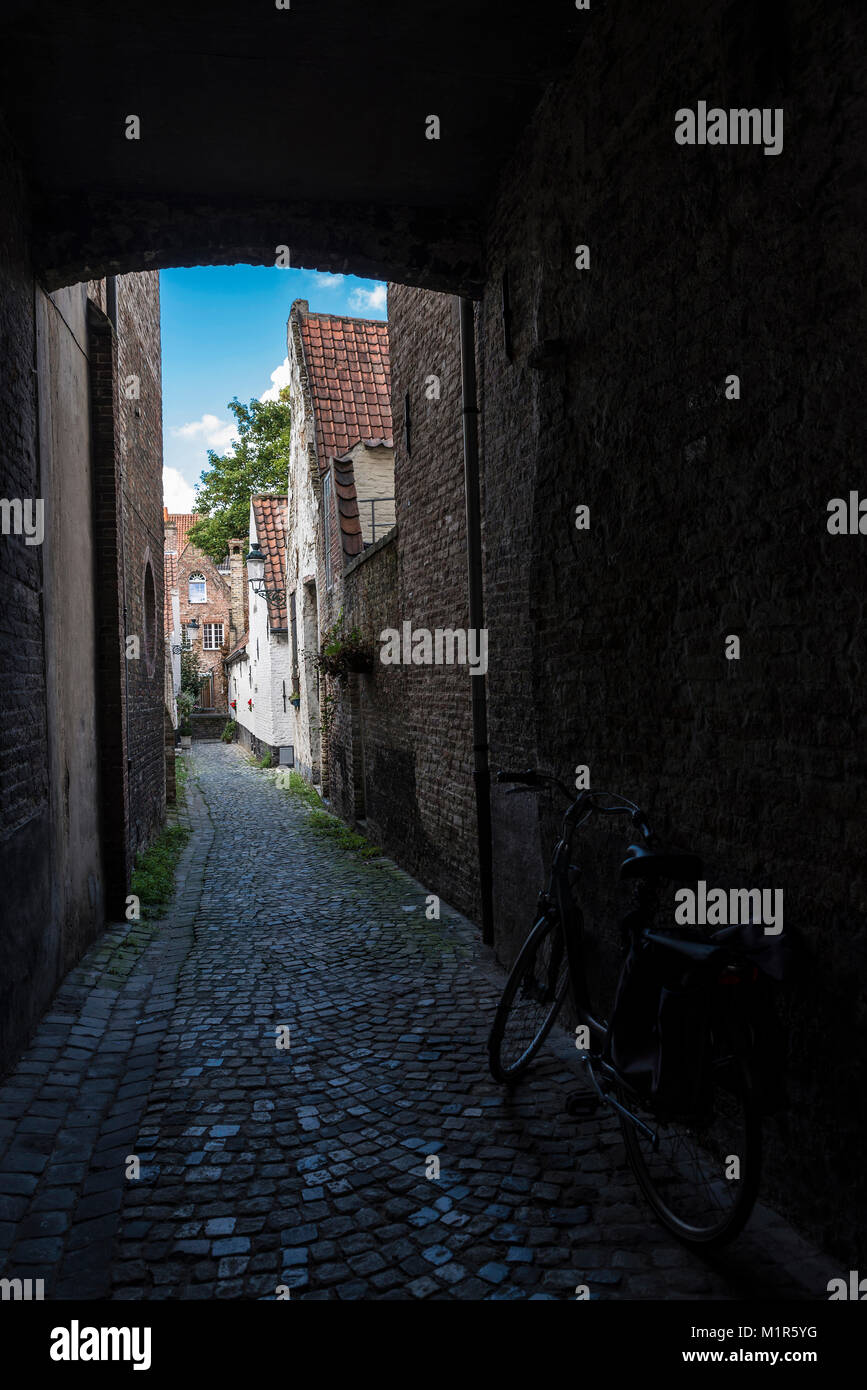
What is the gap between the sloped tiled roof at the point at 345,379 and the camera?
14.6m

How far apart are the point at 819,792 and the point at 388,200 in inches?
188

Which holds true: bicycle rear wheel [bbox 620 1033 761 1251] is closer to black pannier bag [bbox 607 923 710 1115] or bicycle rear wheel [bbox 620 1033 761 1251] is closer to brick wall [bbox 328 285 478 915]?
black pannier bag [bbox 607 923 710 1115]

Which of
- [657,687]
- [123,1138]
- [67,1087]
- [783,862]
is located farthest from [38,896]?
[783,862]

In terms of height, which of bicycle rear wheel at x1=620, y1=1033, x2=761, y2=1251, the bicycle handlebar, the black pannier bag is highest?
the bicycle handlebar

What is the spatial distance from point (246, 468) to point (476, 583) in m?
Result: 28.6

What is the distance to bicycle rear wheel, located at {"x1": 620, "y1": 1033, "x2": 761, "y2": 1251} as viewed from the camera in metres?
2.52

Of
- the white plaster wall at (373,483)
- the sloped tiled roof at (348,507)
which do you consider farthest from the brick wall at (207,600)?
the sloped tiled roof at (348,507)

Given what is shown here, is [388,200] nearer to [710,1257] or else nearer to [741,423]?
[741,423]

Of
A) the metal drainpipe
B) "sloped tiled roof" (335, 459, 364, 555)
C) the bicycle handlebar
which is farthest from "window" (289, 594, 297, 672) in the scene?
the bicycle handlebar

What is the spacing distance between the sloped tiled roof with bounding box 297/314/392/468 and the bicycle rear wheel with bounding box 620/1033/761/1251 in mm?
12520

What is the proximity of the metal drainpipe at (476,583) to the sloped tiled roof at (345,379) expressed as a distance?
8260mm

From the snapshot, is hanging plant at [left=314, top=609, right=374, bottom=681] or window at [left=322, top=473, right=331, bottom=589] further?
window at [left=322, top=473, right=331, bottom=589]

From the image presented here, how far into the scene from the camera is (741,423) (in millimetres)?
2967

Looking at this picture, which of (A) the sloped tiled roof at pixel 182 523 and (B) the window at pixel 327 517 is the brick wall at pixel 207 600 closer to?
(A) the sloped tiled roof at pixel 182 523
